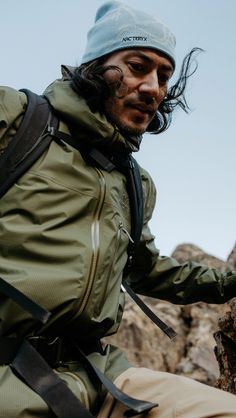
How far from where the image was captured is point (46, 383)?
4023 mm

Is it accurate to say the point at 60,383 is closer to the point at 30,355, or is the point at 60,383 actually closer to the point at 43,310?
the point at 30,355

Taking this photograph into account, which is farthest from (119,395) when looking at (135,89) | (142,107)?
(135,89)

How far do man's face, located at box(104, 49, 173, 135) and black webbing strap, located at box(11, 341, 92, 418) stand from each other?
2.19 meters

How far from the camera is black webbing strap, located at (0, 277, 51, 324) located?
12.7 ft

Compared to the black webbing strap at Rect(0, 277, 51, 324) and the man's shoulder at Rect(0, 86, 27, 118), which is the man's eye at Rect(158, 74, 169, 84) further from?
the black webbing strap at Rect(0, 277, 51, 324)

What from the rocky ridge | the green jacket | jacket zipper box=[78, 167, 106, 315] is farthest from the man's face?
the rocky ridge

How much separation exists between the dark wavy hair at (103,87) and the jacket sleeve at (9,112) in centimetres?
64

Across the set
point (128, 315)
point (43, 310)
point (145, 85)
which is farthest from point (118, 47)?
point (128, 315)

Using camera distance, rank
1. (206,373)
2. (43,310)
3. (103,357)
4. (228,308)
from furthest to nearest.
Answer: (206,373) → (228,308) → (103,357) → (43,310)

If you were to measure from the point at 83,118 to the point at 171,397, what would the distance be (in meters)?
2.21

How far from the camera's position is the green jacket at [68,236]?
13.6ft

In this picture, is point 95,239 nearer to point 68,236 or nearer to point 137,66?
point 68,236

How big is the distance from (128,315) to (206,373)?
3351 mm

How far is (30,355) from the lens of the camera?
4.06 metres
